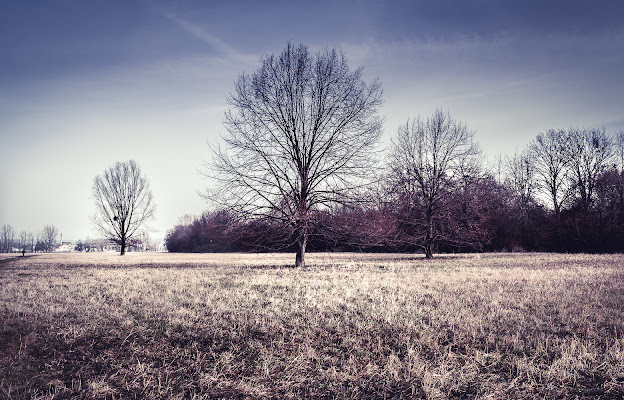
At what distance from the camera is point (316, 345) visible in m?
5.22

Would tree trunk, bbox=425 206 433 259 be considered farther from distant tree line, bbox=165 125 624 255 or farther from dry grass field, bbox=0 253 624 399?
dry grass field, bbox=0 253 624 399

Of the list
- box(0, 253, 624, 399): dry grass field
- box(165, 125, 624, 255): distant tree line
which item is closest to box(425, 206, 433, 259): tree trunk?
box(165, 125, 624, 255): distant tree line

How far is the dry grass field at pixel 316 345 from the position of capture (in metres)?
3.98

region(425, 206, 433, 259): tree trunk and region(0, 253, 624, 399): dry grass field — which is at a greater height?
region(425, 206, 433, 259): tree trunk

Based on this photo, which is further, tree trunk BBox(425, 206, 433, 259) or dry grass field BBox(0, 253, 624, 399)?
tree trunk BBox(425, 206, 433, 259)

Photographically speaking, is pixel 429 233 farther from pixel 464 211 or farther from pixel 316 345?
pixel 316 345

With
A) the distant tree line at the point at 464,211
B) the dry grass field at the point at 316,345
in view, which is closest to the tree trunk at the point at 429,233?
the distant tree line at the point at 464,211

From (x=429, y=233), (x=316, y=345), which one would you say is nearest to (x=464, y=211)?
(x=429, y=233)

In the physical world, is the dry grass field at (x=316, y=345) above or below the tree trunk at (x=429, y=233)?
below

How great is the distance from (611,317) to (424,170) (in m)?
19.9

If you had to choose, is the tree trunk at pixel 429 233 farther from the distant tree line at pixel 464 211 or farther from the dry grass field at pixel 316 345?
the dry grass field at pixel 316 345

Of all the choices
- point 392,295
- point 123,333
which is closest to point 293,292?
point 392,295

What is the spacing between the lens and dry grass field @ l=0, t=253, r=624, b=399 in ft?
13.1

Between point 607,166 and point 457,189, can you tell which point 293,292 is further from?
point 607,166
